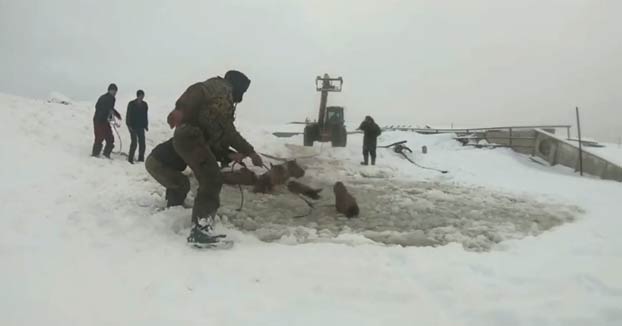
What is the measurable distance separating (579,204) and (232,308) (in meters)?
6.96

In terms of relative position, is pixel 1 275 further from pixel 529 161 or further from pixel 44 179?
pixel 529 161

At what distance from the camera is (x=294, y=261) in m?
4.18

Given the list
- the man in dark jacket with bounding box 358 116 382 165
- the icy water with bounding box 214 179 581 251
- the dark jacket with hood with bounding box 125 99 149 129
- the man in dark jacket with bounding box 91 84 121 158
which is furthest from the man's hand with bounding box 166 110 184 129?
the man in dark jacket with bounding box 358 116 382 165

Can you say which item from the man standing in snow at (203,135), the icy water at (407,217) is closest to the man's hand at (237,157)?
the man standing in snow at (203,135)

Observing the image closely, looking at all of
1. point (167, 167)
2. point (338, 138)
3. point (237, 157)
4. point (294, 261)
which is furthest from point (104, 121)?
point (338, 138)

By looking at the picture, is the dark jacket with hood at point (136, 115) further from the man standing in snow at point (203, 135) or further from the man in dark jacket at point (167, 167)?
the man standing in snow at point (203, 135)

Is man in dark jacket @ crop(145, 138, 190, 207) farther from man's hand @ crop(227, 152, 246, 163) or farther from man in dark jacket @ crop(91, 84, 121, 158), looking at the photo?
man in dark jacket @ crop(91, 84, 121, 158)

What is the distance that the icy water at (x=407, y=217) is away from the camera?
5.14 meters

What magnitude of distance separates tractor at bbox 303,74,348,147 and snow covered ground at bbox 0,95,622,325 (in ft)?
46.4

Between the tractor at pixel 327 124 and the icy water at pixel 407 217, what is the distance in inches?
511

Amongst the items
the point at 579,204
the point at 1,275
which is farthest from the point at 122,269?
the point at 579,204

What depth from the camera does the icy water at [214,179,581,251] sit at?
5.14 m

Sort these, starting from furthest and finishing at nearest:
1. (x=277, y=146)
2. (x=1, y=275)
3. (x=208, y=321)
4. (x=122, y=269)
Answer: (x=277, y=146) < (x=122, y=269) < (x=1, y=275) < (x=208, y=321)

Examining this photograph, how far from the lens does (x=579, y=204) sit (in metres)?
8.27
